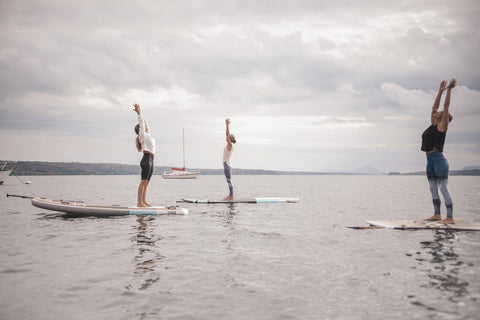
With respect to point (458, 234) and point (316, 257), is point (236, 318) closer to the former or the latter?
point (316, 257)

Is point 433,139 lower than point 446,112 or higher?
lower

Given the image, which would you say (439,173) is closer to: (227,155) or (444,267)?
(444,267)

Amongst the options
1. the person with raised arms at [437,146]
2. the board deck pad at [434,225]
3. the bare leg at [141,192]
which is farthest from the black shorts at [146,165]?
the person with raised arms at [437,146]

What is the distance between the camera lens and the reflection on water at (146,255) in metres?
6.79

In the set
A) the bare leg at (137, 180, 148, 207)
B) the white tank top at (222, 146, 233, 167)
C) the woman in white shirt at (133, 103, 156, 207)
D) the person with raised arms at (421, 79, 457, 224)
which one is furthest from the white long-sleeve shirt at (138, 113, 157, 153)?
the person with raised arms at (421, 79, 457, 224)

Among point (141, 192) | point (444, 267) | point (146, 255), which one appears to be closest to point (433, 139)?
point (444, 267)

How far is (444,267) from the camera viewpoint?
7.54 meters

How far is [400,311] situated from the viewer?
5059mm

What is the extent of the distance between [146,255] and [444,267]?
25.0 ft

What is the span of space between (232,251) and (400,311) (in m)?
5.19

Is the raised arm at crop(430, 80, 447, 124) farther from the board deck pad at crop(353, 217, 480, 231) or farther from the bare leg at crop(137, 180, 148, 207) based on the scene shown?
the bare leg at crop(137, 180, 148, 207)

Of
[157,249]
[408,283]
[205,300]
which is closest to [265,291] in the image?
[205,300]

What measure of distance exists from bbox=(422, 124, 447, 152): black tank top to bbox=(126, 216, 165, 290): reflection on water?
975 cm

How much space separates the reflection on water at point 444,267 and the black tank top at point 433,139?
3.17 meters
